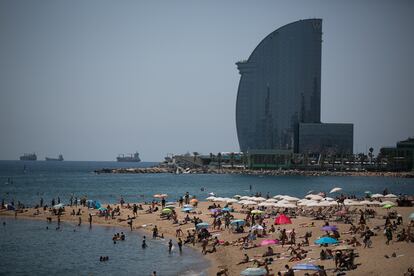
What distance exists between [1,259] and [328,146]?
15556cm

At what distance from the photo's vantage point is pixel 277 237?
33.5 m

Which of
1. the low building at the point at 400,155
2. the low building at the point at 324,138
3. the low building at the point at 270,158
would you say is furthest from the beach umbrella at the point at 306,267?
the low building at the point at 324,138

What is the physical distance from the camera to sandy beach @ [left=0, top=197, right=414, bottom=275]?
24.2 metres

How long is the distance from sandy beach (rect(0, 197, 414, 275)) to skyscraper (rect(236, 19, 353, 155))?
140 metres

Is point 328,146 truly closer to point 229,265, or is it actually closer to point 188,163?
point 188,163

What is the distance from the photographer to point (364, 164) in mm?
162500

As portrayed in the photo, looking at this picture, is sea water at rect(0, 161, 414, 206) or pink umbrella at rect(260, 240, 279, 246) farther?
sea water at rect(0, 161, 414, 206)

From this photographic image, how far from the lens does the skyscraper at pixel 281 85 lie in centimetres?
18925

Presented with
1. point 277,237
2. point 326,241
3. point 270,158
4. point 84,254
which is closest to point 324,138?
point 270,158

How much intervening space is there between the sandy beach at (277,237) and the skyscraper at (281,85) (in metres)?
140

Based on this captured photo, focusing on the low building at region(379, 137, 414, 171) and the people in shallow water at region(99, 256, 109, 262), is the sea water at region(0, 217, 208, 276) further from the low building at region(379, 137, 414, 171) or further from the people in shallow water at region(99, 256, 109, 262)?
the low building at region(379, 137, 414, 171)

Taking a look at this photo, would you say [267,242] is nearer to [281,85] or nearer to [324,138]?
[324,138]

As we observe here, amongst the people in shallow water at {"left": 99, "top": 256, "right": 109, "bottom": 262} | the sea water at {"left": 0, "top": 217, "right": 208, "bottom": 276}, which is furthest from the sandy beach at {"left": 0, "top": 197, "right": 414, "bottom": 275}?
the people in shallow water at {"left": 99, "top": 256, "right": 109, "bottom": 262}

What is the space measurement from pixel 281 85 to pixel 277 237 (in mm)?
159187
